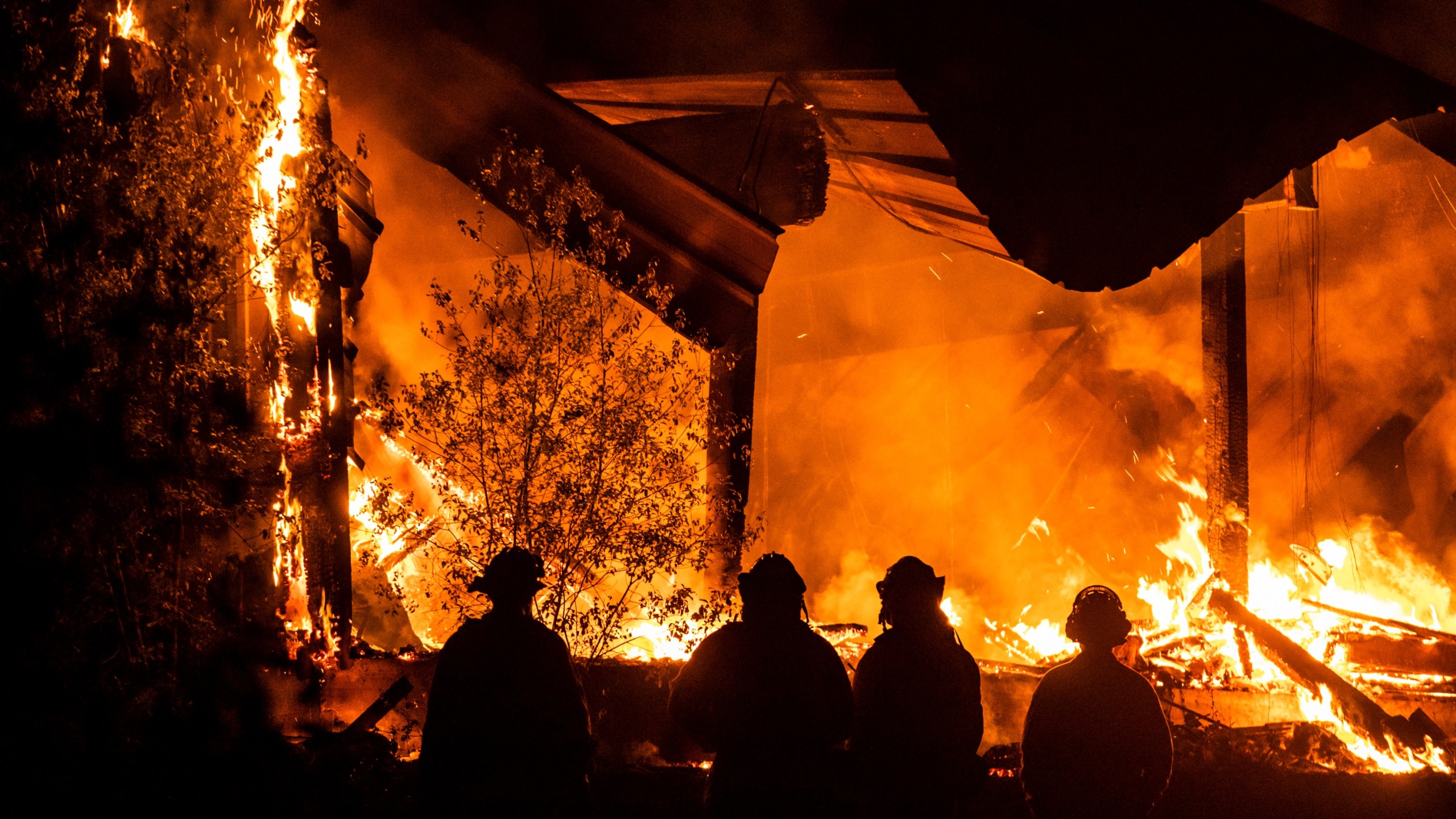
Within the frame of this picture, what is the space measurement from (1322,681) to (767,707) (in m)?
7.43

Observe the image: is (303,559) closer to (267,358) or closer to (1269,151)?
(267,358)

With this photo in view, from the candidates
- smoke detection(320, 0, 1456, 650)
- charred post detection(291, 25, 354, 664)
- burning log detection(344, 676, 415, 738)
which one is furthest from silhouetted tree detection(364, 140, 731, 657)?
smoke detection(320, 0, 1456, 650)

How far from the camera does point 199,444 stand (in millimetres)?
5590

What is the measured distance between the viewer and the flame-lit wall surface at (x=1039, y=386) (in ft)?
44.0

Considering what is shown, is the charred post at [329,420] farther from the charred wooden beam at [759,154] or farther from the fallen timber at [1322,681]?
the fallen timber at [1322,681]

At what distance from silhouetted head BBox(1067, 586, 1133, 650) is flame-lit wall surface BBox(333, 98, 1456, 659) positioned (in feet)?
33.2

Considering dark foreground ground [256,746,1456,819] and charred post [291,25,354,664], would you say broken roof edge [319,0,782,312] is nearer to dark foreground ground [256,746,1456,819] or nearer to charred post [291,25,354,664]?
charred post [291,25,354,664]

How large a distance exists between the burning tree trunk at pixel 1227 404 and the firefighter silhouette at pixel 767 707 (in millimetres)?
8533

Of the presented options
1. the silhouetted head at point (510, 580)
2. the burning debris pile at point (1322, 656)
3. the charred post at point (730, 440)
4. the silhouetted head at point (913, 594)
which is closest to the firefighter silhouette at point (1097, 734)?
the silhouetted head at point (913, 594)

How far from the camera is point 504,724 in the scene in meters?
3.58

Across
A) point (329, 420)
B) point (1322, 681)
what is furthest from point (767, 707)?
point (1322, 681)

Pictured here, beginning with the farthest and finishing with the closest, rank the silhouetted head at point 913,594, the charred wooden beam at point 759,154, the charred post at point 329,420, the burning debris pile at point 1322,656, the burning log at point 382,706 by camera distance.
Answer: the charred wooden beam at point 759,154 < the burning debris pile at point 1322,656 < the charred post at point 329,420 < the burning log at point 382,706 < the silhouetted head at point 913,594

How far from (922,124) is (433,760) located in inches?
216

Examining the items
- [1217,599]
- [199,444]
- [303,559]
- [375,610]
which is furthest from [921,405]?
[199,444]
